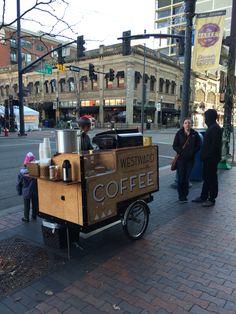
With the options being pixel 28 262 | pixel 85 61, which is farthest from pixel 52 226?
pixel 85 61

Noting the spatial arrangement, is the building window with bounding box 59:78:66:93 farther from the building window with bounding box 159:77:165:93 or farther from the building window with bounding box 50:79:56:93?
the building window with bounding box 159:77:165:93

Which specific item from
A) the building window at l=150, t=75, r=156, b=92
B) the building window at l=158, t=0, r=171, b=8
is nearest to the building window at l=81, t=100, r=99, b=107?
the building window at l=150, t=75, r=156, b=92

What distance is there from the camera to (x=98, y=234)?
4613mm

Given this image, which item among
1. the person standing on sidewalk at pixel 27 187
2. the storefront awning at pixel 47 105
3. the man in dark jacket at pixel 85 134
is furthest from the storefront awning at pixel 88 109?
the person standing on sidewalk at pixel 27 187

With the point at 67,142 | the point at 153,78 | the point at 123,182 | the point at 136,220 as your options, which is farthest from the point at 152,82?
the point at 67,142

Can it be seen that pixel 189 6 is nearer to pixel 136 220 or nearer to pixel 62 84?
pixel 136 220

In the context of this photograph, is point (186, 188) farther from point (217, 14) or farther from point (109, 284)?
point (217, 14)

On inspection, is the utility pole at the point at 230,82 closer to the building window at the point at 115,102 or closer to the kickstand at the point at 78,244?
the kickstand at the point at 78,244

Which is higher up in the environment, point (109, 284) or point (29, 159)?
point (29, 159)

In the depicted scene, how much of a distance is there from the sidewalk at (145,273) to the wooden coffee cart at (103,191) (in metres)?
0.46

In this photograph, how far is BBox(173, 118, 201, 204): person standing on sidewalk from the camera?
240 inches

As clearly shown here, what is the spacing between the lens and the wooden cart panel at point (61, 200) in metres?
3.50

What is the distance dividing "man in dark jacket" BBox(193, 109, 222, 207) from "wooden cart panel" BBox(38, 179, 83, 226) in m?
3.35

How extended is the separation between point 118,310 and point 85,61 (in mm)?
48362
